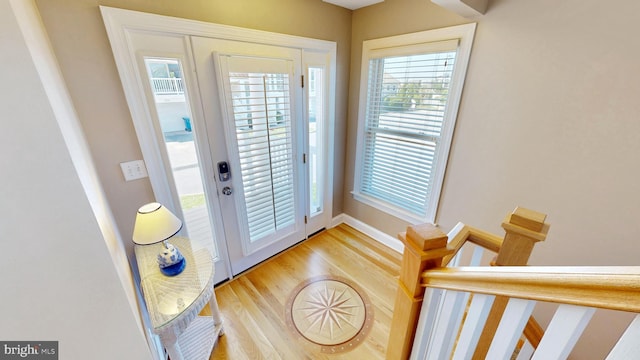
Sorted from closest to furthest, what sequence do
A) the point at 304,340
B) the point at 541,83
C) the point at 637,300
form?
the point at 637,300
the point at 541,83
the point at 304,340

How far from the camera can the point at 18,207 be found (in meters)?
0.60

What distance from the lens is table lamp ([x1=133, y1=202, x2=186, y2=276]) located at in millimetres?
1162

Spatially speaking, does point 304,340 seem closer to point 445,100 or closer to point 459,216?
point 459,216

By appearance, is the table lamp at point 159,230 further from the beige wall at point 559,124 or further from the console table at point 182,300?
the beige wall at point 559,124

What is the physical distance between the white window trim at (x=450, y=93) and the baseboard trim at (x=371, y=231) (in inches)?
11.8

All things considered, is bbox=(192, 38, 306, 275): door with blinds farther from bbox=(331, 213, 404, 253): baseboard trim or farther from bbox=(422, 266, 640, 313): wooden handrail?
bbox=(422, 266, 640, 313): wooden handrail

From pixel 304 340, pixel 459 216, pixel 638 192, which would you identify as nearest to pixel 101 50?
pixel 304 340

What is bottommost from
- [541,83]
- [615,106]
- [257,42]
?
[615,106]

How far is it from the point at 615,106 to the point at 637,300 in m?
1.47

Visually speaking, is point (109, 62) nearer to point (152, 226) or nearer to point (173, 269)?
point (152, 226)

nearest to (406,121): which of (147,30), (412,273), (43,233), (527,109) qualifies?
(527,109)

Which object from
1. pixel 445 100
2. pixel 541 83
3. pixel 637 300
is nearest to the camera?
pixel 637 300

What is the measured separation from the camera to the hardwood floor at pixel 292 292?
158 centimetres

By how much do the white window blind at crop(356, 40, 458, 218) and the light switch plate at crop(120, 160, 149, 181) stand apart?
1.92m
